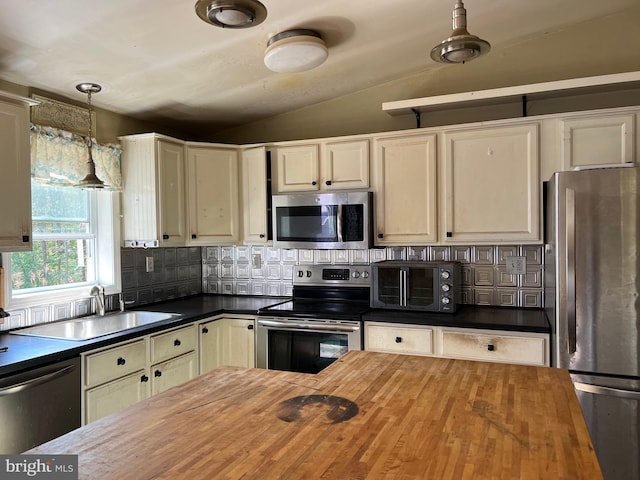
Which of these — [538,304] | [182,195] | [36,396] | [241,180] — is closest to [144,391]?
[36,396]

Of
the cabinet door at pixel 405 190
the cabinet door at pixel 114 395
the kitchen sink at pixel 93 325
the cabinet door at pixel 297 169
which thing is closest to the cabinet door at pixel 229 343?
the kitchen sink at pixel 93 325

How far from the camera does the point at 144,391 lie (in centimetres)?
274

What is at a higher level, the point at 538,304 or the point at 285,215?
the point at 285,215

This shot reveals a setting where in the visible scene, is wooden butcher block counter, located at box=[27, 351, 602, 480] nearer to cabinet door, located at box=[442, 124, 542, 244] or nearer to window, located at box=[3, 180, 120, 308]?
cabinet door, located at box=[442, 124, 542, 244]

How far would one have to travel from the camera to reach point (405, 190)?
317 cm

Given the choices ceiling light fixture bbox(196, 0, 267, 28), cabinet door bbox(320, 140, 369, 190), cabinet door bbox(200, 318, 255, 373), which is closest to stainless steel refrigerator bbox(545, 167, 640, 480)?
cabinet door bbox(320, 140, 369, 190)

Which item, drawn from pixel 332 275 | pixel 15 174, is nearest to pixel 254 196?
pixel 332 275

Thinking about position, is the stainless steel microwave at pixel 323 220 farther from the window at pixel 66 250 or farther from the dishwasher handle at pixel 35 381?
the dishwasher handle at pixel 35 381

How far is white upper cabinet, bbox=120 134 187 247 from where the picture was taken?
3.21 meters

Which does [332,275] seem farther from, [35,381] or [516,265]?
[35,381]

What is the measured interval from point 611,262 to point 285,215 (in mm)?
2060

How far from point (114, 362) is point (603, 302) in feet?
8.22

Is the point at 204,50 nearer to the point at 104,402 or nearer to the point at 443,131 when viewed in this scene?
the point at 443,131

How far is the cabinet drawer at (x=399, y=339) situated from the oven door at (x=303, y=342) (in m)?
0.08
